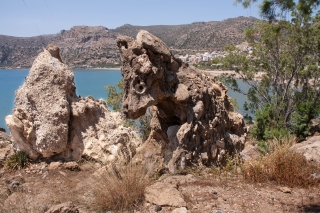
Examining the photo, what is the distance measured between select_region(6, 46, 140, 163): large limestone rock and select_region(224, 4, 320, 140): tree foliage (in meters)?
5.94

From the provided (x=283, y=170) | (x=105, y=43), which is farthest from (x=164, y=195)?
(x=105, y=43)

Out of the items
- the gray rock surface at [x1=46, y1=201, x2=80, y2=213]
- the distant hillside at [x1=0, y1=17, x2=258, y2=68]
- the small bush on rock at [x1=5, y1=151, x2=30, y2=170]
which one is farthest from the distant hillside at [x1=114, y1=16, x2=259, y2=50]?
the gray rock surface at [x1=46, y1=201, x2=80, y2=213]

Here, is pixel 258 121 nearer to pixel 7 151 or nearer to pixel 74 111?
pixel 74 111

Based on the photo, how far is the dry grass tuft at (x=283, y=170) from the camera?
464 cm

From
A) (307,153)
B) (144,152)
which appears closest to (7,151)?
(144,152)

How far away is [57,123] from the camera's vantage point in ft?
21.7

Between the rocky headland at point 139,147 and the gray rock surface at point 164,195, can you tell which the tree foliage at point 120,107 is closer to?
the rocky headland at point 139,147

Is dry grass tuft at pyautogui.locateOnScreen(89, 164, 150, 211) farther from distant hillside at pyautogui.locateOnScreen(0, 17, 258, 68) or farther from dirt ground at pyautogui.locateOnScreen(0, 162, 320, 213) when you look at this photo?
distant hillside at pyautogui.locateOnScreen(0, 17, 258, 68)

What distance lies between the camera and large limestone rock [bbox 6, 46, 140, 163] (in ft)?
21.7

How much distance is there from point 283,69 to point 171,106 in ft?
33.2

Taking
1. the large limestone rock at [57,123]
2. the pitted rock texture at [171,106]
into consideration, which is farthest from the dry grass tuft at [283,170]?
the large limestone rock at [57,123]

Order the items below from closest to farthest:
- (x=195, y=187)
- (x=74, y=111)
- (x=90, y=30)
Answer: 1. (x=195, y=187)
2. (x=74, y=111)
3. (x=90, y=30)

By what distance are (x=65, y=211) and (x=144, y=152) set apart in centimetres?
237

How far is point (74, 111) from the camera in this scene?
22.5 ft
